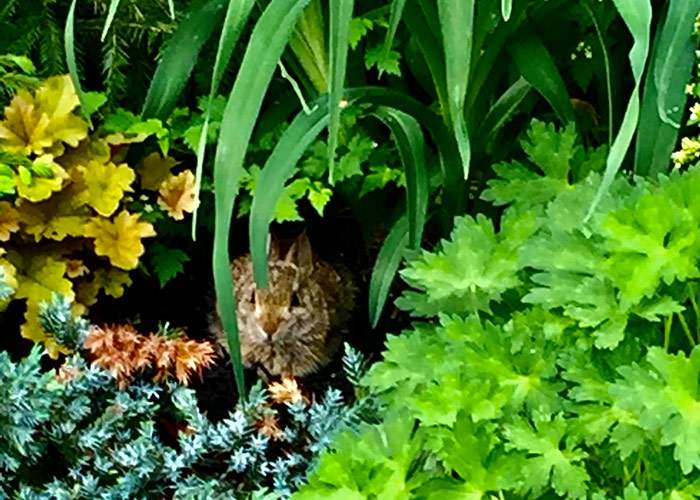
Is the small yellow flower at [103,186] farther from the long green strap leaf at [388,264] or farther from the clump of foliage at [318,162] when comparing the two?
the long green strap leaf at [388,264]

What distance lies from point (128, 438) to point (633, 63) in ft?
3.20

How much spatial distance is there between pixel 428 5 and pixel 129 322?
0.86m

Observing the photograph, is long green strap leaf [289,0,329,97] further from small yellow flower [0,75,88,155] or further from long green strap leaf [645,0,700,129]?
long green strap leaf [645,0,700,129]

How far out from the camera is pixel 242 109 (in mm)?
1496

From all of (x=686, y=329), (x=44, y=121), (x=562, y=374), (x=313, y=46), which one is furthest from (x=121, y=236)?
(x=686, y=329)

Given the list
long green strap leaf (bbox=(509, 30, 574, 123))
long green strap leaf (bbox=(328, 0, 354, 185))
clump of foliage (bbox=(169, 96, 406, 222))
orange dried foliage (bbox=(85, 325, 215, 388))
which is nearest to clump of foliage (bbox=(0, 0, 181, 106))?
clump of foliage (bbox=(169, 96, 406, 222))

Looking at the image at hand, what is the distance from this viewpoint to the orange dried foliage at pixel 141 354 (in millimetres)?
1804

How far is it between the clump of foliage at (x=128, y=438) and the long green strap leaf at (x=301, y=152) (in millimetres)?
275

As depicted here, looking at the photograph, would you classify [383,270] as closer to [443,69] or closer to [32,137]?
[443,69]

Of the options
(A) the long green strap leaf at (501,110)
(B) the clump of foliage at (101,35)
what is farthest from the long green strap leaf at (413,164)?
(B) the clump of foliage at (101,35)

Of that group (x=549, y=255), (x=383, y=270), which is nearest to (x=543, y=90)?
(x=383, y=270)

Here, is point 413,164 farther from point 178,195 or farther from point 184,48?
point 178,195

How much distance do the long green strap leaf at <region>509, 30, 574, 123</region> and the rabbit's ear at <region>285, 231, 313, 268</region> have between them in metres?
0.54

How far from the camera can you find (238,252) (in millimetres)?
2451
